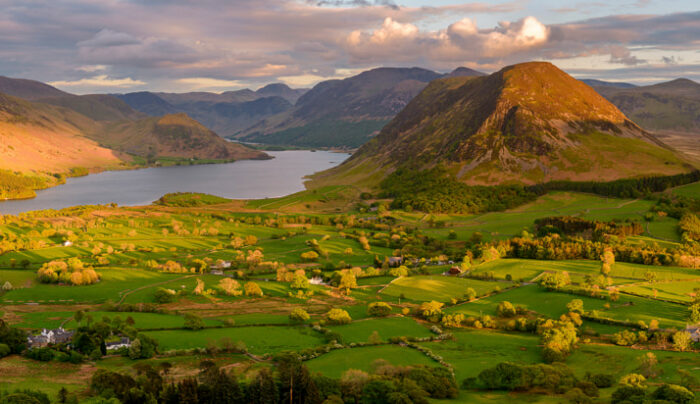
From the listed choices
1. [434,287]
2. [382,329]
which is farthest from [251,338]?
[434,287]

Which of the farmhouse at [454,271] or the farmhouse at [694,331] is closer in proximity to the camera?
the farmhouse at [694,331]

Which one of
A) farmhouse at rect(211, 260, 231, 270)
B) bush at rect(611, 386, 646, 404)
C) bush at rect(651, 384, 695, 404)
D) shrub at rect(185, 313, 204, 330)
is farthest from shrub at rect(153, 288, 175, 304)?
bush at rect(651, 384, 695, 404)

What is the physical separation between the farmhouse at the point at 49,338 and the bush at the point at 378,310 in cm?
4546

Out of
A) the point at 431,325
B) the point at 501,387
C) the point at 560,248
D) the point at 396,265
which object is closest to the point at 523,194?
the point at 560,248

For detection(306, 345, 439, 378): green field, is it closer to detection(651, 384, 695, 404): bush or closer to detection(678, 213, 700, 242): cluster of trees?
detection(651, 384, 695, 404): bush

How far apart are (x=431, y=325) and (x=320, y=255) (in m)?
57.5

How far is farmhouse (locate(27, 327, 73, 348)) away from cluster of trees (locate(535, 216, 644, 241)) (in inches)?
4822

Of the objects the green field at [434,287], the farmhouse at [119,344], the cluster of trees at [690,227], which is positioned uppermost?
the cluster of trees at [690,227]

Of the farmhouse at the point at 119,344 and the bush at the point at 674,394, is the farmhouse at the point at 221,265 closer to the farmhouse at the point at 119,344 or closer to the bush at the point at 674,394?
the farmhouse at the point at 119,344

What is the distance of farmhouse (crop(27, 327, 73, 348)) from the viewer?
62.4 metres

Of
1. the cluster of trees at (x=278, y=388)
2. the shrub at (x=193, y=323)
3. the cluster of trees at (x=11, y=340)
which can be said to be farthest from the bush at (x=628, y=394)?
the cluster of trees at (x=11, y=340)

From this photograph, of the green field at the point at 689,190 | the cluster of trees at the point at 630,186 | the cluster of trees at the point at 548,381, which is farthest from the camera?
the cluster of trees at the point at 630,186

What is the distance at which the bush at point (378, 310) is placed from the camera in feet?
277

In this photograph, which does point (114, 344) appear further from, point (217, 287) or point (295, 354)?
point (217, 287)
